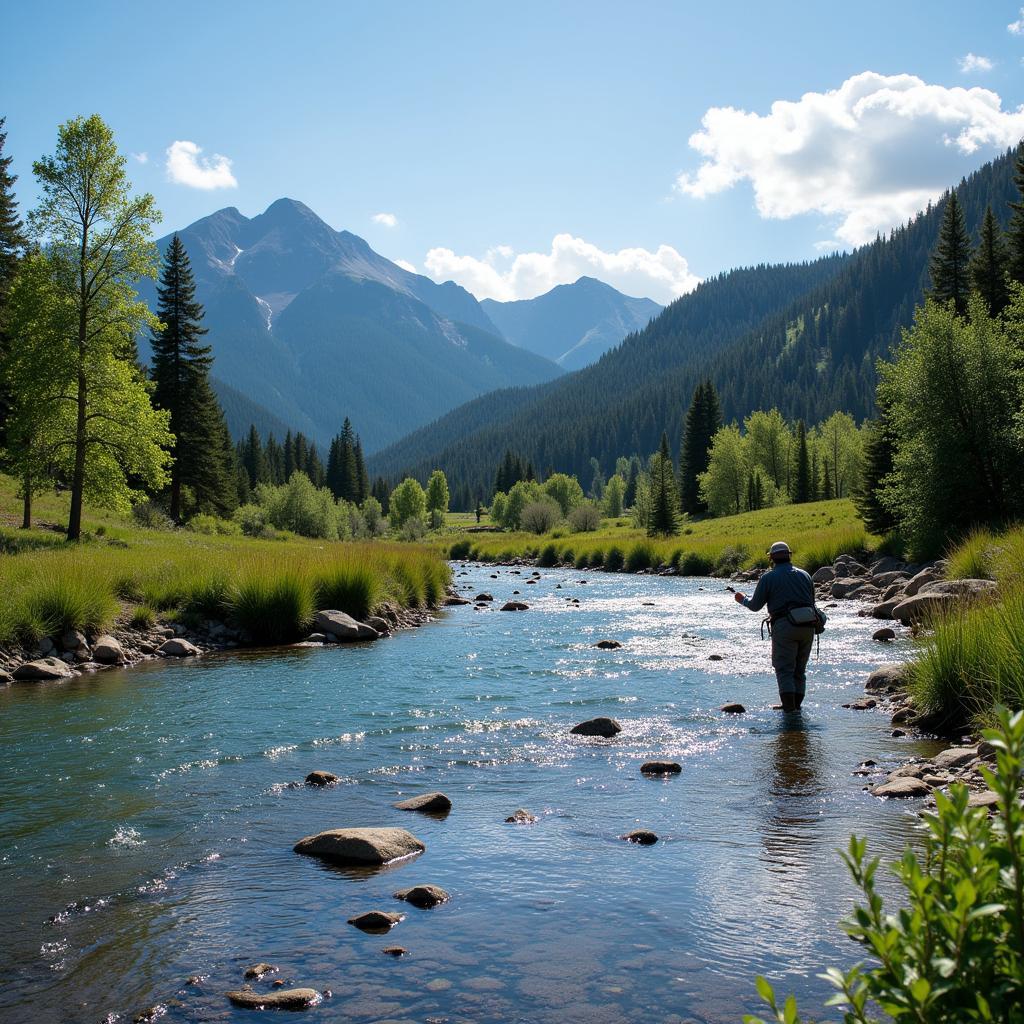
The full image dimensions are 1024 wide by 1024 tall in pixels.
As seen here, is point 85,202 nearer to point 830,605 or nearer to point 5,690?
point 5,690

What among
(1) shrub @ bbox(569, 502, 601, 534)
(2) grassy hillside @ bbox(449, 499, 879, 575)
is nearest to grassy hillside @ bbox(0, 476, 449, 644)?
(2) grassy hillside @ bbox(449, 499, 879, 575)

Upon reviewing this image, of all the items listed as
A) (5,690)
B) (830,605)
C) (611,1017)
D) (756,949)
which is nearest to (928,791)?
(756,949)

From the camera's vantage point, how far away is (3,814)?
29.0ft

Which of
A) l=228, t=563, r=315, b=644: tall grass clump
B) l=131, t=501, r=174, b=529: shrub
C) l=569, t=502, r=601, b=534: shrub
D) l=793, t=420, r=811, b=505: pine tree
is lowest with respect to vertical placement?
l=228, t=563, r=315, b=644: tall grass clump

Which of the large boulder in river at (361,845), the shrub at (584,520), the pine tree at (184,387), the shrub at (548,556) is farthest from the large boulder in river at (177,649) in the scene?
the shrub at (584,520)

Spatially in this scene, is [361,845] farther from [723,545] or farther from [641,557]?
[641,557]

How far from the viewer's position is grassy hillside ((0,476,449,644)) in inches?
725

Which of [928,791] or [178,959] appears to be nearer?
[178,959]

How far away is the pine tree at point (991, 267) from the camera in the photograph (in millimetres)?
47562

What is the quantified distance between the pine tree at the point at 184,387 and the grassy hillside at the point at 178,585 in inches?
949

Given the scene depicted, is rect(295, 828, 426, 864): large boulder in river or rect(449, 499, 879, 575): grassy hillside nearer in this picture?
rect(295, 828, 426, 864): large boulder in river

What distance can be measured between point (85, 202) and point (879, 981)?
34.9 m

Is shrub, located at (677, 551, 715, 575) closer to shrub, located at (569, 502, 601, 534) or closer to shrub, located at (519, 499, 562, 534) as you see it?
shrub, located at (569, 502, 601, 534)

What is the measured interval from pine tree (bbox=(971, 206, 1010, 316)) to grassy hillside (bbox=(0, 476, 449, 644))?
123 feet
